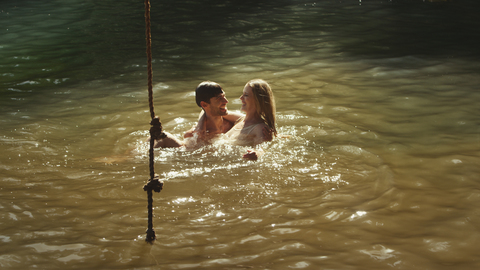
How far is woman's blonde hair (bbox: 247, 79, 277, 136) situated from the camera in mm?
5047

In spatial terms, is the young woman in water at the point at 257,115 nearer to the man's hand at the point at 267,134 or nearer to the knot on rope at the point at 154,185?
the man's hand at the point at 267,134

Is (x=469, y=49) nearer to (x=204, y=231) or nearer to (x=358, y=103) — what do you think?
(x=358, y=103)

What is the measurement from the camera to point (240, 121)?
5.57m

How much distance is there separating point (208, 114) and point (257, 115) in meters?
0.61

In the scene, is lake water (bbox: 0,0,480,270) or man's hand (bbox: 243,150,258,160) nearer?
lake water (bbox: 0,0,480,270)

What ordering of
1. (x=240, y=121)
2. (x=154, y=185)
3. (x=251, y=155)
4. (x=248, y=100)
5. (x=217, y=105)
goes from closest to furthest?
(x=154, y=185) < (x=251, y=155) < (x=248, y=100) < (x=217, y=105) < (x=240, y=121)

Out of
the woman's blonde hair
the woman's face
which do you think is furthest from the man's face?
the woman's blonde hair

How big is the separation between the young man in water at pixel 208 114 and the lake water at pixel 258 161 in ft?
0.71

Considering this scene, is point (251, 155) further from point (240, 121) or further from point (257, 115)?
point (240, 121)

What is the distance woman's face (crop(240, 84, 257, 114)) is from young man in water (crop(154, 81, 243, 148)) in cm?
24

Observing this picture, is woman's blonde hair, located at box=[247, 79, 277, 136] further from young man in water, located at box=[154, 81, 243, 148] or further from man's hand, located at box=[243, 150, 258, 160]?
man's hand, located at box=[243, 150, 258, 160]

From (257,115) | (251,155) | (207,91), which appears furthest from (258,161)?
(207,91)

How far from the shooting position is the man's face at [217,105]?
5.25 meters

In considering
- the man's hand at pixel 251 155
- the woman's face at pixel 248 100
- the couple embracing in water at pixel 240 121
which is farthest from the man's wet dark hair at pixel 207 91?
the man's hand at pixel 251 155
